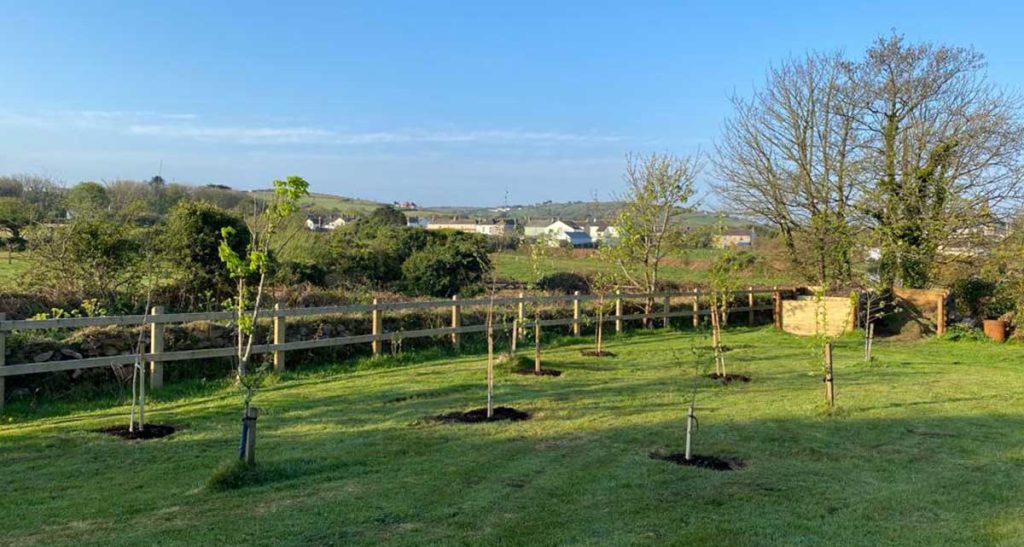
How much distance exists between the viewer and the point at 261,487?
5.01 metres

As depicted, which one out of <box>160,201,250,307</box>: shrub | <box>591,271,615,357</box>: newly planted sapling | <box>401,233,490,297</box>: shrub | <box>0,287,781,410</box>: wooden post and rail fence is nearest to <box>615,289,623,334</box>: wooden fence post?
<box>0,287,781,410</box>: wooden post and rail fence

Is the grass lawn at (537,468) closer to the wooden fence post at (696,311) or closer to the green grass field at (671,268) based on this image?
the green grass field at (671,268)

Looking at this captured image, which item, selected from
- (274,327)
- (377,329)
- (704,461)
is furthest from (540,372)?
(704,461)

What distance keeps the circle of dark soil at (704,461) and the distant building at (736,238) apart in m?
13.8

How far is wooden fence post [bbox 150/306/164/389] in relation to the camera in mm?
9070

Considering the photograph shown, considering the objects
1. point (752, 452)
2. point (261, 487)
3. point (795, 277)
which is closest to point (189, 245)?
point (261, 487)

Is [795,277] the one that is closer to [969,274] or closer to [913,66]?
[969,274]

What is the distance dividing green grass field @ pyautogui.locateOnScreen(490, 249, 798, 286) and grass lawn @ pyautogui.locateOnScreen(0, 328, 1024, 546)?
6149 mm

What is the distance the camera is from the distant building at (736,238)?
19547mm

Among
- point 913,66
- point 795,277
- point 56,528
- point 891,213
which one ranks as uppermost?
point 913,66

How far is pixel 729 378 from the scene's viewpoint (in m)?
10.1

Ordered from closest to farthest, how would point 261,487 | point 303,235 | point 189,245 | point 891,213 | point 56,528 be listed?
point 56,528 → point 261,487 → point 189,245 → point 891,213 → point 303,235

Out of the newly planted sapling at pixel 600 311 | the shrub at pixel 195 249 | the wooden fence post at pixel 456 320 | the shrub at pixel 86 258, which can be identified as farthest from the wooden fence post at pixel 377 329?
the shrub at pixel 86 258

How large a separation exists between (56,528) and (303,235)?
18.3m
